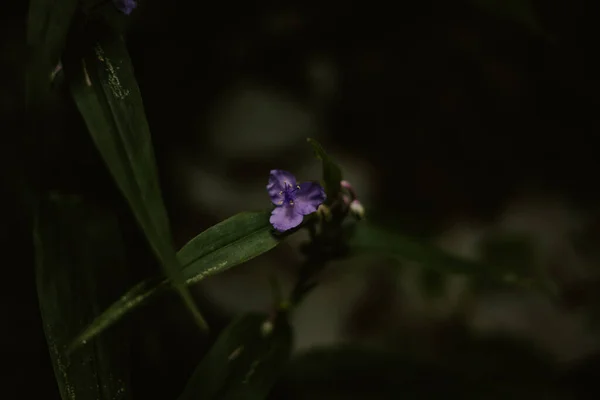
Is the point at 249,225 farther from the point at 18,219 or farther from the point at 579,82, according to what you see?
the point at 579,82

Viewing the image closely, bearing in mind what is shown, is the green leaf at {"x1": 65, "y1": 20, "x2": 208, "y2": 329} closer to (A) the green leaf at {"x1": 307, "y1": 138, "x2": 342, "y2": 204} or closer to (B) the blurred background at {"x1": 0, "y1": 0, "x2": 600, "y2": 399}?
(A) the green leaf at {"x1": 307, "y1": 138, "x2": 342, "y2": 204}

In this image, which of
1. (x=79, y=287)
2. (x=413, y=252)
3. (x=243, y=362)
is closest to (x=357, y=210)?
(x=413, y=252)

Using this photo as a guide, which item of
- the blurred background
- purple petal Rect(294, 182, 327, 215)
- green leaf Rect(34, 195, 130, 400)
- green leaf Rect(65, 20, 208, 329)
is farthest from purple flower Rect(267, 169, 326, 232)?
the blurred background

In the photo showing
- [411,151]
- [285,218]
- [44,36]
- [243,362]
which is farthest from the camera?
[411,151]

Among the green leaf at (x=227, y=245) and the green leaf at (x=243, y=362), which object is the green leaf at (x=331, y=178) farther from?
the green leaf at (x=243, y=362)

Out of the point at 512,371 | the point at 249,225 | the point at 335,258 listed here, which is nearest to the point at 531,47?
the point at 512,371

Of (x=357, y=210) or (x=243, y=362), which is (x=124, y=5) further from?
(x=243, y=362)
